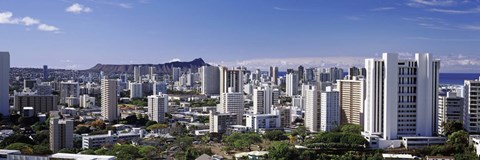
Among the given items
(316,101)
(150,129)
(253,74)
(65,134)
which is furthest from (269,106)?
(253,74)

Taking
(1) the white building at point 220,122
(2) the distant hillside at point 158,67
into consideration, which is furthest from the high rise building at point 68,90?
(2) the distant hillside at point 158,67

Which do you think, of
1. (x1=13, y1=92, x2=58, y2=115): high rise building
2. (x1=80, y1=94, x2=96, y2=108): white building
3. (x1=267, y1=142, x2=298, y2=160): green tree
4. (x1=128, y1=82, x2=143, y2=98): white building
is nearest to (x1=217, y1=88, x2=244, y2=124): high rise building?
(x1=13, y1=92, x2=58, y2=115): high rise building

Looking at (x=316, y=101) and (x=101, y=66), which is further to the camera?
(x=101, y=66)

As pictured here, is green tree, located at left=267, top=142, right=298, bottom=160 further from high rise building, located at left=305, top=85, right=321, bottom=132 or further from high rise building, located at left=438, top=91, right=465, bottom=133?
high rise building, located at left=305, top=85, right=321, bottom=132

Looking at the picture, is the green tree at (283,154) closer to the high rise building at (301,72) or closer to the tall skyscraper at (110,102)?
the tall skyscraper at (110,102)

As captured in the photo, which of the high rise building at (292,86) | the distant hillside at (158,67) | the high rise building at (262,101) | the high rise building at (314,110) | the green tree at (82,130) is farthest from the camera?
the distant hillside at (158,67)

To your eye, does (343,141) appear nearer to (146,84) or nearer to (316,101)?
(316,101)
